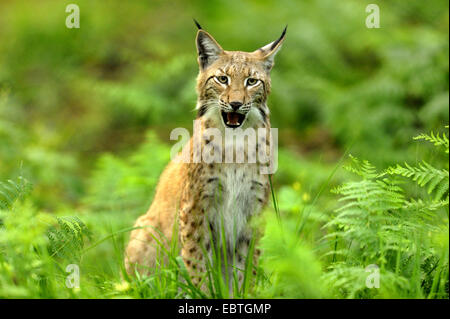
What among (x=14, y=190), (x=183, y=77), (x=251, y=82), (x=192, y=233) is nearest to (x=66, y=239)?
(x=14, y=190)

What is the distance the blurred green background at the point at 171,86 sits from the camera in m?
7.88

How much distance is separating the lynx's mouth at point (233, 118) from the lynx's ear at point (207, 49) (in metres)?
0.50

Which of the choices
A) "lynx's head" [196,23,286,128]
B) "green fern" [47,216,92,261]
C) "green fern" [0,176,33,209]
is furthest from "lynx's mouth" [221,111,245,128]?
"green fern" [0,176,33,209]

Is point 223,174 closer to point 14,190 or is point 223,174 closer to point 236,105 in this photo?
point 236,105

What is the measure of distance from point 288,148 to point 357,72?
1.99 metres

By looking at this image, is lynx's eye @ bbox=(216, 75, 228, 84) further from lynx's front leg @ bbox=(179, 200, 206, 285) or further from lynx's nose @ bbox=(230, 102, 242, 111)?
lynx's front leg @ bbox=(179, 200, 206, 285)

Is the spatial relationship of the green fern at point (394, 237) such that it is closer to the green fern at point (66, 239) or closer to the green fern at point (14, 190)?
the green fern at point (66, 239)

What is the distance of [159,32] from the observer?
1066cm

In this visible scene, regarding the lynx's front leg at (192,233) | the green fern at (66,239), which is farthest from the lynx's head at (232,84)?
the green fern at (66,239)

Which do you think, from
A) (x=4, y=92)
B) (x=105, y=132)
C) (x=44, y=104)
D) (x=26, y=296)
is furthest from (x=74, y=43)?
(x=26, y=296)

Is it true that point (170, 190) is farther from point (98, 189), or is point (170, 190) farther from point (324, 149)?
point (324, 149)

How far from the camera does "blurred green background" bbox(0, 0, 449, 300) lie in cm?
788

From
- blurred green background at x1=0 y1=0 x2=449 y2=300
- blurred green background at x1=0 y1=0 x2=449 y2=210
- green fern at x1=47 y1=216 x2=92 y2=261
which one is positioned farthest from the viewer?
blurred green background at x1=0 y1=0 x2=449 y2=210

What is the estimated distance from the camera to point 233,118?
405 cm
